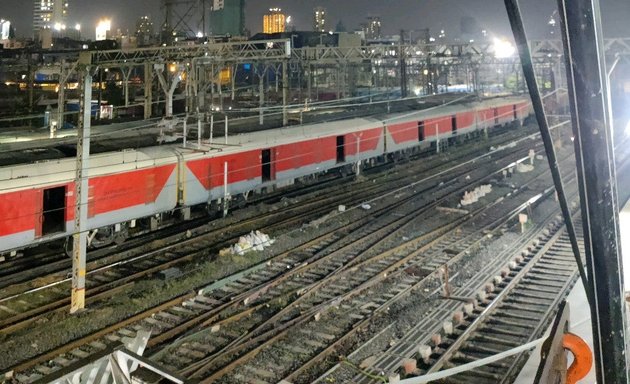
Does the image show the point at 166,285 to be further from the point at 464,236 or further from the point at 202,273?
the point at 464,236

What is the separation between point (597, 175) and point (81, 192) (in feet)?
26.4

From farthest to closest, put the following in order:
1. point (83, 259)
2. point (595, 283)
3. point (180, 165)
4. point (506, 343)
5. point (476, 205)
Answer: point (476, 205), point (180, 165), point (83, 259), point (506, 343), point (595, 283)

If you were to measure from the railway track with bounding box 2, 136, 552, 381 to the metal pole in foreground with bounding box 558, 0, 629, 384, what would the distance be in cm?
663

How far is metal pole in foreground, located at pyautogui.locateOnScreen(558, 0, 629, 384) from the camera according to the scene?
1678 millimetres

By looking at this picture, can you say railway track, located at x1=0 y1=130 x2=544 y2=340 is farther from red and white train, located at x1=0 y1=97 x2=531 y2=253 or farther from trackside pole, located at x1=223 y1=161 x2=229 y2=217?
red and white train, located at x1=0 y1=97 x2=531 y2=253

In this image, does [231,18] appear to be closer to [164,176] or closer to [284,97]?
[284,97]

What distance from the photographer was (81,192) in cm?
825

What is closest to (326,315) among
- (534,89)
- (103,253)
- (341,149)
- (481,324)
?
(481,324)

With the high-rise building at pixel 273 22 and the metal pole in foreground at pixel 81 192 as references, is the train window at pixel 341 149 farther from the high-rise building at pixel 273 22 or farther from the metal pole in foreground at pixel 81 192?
the high-rise building at pixel 273 22

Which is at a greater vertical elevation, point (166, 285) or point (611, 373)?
point (611, 373)

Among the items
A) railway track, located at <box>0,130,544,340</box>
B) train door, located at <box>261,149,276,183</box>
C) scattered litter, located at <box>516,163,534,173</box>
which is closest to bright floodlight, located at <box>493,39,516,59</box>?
scattered litter, located at <box>516,163,534,173</box>

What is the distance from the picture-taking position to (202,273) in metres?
10.2

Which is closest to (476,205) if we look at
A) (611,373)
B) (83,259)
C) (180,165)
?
(180,165)

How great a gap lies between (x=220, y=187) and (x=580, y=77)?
13.6 m
